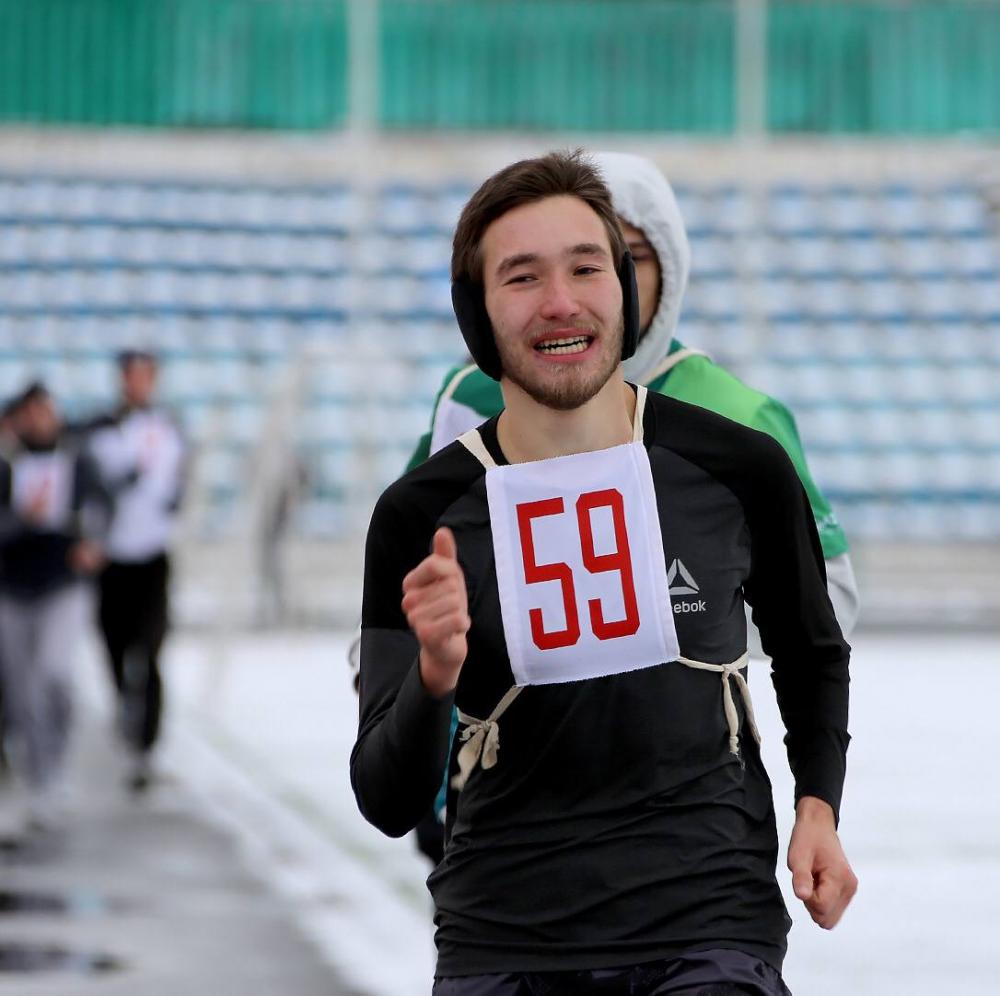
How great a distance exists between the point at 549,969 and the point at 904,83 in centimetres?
2288

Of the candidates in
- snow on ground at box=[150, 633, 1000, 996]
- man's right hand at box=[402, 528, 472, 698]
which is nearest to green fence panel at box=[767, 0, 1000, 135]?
snow on ground at box=[150, 633, 1000, 996]

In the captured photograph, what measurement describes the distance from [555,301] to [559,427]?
157 mm

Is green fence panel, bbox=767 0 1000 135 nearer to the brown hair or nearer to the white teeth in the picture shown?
the brown hair

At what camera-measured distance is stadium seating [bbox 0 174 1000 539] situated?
2131 centimetres

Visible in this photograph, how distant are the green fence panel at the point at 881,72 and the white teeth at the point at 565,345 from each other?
2230 centimetres

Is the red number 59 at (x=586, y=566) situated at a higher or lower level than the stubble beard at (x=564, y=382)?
lower

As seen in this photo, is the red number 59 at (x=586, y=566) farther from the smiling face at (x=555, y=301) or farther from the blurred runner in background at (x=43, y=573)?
the blurred runner in background at (x=43, y=573)

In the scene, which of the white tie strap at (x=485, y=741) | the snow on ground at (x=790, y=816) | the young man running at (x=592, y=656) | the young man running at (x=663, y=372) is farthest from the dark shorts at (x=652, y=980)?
the snow on ground at (x=790, y=816)

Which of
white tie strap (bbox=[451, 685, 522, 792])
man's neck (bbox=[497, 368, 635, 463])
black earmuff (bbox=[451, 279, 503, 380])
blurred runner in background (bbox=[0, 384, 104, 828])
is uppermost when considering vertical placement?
black earmuff (bbox=[451, 279, 503, 380])

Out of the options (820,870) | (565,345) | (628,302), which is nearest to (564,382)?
(565,345)

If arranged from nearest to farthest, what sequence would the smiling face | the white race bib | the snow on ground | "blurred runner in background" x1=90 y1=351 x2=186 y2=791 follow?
1. the smiling face
2. the snow on ground
3. the white race bib
4. "blurred runner in background" x1=90 y1=351 x2=186 y2=791

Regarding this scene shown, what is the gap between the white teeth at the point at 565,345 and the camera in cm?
263

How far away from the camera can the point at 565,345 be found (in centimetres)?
264

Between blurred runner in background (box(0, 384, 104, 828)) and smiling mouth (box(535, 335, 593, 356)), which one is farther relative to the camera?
blurred runner in background (box(0, 384, 104, 828))
